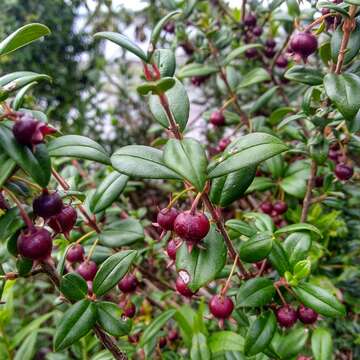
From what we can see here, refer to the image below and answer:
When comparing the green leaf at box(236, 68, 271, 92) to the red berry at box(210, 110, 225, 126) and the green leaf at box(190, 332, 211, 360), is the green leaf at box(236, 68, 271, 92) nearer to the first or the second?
the red berry at box(210, 110, 225, 126)

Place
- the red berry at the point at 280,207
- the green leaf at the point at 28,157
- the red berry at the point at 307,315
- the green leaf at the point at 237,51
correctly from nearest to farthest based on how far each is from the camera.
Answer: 1. the green leaf at the point at 28,157
2. the red berry at the point at 307,315
3. the red berry at the point at 280,207
4. the green leaf at the point at 237,51

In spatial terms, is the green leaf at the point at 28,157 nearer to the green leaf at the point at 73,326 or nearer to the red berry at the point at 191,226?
the red berry at the point at 191,226

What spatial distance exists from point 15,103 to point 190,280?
430 mm

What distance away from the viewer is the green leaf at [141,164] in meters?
0.77

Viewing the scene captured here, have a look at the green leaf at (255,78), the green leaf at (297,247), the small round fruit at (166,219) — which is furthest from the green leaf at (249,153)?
the green leaf at (255,78)

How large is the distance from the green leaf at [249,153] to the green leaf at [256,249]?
0.21 m

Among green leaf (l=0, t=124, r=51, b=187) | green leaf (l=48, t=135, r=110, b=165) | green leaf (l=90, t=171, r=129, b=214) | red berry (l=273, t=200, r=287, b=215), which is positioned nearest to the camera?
green leaf (l=0, t=124, r=51, b=187)

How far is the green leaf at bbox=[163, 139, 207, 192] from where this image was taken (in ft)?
2.20

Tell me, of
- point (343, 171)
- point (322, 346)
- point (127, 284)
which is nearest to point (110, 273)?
point (127, 284)

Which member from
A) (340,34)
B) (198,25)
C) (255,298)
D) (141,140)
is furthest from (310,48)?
(141,140)

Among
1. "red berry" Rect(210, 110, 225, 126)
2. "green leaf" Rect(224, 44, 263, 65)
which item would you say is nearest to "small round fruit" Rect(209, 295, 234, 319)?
"red berry" Rect(210, 110, 225, 126)

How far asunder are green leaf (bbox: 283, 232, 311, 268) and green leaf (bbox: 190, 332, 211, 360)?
0.95ft

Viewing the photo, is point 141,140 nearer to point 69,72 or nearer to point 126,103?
point 126,103

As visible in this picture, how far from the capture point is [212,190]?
880 millimetres
